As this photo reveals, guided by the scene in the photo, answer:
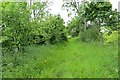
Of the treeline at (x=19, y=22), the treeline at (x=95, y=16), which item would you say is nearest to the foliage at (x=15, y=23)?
the treeline at (x=19, y=22)

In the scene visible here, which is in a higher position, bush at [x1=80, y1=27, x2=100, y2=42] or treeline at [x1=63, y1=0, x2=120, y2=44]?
treeline at [x1=63, y1=0, x2=120, y2=44]

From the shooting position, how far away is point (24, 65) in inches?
257

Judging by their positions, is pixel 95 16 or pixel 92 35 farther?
pixel 95 16

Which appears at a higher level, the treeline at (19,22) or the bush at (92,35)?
the treeline at (19,22)

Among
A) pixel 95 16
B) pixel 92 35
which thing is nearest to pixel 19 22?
pixel 92 35

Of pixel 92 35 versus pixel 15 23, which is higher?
pixel 15 23

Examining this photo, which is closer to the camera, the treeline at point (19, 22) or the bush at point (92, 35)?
the treeline at point (19, 22)

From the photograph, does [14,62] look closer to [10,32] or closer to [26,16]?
[10,32]

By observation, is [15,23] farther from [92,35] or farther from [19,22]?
[92,35]

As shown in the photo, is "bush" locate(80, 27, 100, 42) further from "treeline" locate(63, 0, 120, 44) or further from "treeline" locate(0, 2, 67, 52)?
"treeline" locate(0, 2, 67, 52)

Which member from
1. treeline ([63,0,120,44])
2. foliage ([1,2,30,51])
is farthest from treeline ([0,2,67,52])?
treeline ([63,0,120,44])

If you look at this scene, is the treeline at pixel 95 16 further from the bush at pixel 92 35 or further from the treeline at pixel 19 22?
the treeline at pixel 19 22

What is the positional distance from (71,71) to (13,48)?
209 cm

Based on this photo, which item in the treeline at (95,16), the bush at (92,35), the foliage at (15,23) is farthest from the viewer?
the treeline at (95,16)
